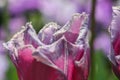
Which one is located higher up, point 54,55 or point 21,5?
point 54,55

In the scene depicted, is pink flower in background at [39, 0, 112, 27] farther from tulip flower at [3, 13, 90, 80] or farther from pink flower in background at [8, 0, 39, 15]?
tulip flower at [3, 13, 90, 80]

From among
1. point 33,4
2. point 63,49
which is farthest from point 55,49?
point 33,4

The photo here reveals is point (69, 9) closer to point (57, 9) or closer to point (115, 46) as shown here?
point (57, 9)

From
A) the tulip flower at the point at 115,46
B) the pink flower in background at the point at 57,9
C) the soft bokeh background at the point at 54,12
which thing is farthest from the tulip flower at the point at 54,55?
the pink flower in background at the point at 57,9

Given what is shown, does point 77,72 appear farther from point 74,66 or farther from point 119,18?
point 119,18

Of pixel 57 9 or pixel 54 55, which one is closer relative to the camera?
pixel 54 55

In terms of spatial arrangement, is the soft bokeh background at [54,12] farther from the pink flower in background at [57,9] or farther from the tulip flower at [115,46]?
the tulip flower at [115,46]

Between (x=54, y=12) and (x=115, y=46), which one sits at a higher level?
(x=115, y=46)

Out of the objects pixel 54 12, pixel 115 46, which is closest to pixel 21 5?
pixel 54 12

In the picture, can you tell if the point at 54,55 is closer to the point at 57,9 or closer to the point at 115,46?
the point at 115,46

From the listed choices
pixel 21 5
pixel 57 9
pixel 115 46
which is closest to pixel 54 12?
pixel 57 9
